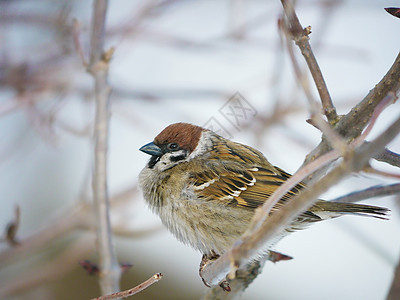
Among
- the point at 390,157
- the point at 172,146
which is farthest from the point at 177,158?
the point at 390,157

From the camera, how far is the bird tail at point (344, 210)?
2.14m

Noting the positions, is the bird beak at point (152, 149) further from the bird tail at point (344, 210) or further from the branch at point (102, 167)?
the bird tail at point (344, 210)

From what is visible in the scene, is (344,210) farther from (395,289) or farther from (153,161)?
(153,161)

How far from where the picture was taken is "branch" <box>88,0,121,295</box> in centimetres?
220

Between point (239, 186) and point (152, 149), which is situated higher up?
point (152, 149)

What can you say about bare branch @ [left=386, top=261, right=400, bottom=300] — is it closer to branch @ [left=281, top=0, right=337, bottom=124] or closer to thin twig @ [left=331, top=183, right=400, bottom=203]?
thin twig @ [left=331, top=183, right=400, bottom=203]

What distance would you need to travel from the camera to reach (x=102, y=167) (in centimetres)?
222

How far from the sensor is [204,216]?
8.25 ft

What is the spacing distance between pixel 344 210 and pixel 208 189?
69 centimetres

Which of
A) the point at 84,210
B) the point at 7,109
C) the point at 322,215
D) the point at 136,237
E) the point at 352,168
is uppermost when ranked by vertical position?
the point at 7,109

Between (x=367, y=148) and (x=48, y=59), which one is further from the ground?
(x=48, y=59)

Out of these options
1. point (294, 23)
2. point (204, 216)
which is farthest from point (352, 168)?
point (204, 216)

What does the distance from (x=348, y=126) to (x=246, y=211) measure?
82 centimetres

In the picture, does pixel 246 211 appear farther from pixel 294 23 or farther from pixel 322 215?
pixel 294 23
